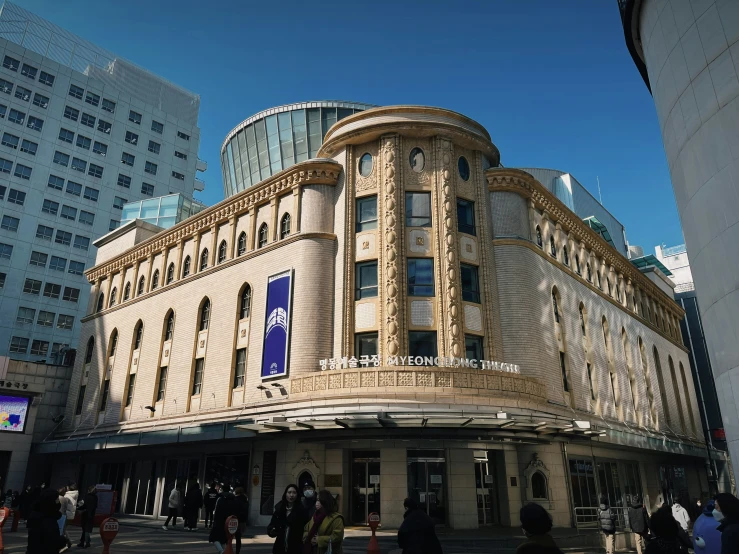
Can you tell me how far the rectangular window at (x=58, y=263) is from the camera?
63.1m

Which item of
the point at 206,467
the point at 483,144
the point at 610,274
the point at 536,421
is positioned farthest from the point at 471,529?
the point at 610,274

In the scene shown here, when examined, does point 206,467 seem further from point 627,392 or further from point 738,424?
point 627,392

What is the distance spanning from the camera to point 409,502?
24.9ft

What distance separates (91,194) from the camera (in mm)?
67875

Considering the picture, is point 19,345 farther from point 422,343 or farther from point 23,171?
point 422,343

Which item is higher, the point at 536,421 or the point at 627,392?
the point at 627,392

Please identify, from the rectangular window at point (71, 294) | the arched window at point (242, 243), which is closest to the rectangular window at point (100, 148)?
the rectangular window at point (71, 294)

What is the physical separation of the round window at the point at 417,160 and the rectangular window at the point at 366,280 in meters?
5.33

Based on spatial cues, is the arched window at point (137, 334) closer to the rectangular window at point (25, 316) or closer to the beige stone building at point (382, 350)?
the beige stone building at point (382, 350)

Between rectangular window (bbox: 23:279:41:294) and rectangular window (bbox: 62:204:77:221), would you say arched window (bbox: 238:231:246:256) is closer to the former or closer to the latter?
rectangular window (bbox: 23:279:41:294)

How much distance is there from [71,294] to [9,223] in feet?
32.5

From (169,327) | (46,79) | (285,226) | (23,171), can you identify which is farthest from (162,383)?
(46,79)

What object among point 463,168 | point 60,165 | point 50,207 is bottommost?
point 463,168

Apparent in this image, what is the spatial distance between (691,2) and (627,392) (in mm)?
26841
